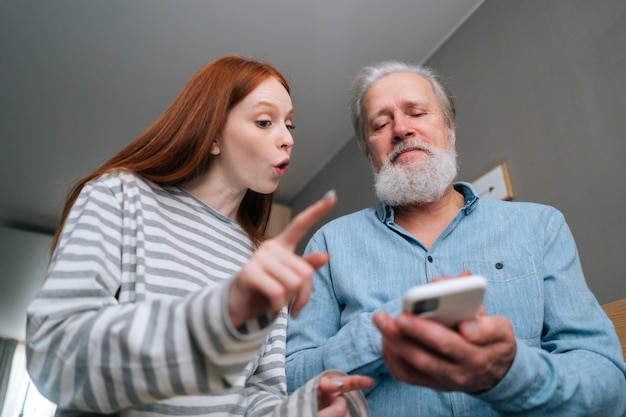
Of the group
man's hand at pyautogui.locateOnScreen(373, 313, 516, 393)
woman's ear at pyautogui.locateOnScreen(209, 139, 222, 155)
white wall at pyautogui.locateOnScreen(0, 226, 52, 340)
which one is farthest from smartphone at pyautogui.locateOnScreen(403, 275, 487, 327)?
white wall at pyautogui.locateOnScreen(0, 226, 52, 340)

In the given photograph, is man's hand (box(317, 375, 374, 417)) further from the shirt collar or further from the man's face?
the man's face

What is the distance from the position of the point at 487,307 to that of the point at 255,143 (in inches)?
20.9

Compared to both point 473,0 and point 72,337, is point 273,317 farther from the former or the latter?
point 473,0

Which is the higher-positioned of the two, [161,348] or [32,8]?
[32,8]

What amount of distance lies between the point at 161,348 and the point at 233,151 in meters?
0.51

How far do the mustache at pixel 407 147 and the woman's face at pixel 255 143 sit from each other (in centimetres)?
37

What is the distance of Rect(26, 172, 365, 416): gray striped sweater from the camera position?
48cm

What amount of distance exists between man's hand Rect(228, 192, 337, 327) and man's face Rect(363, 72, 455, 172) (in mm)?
785

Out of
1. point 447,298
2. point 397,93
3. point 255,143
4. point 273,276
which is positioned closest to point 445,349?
point 447,298

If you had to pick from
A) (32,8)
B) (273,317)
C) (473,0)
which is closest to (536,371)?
(273,317)

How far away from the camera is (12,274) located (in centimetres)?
461

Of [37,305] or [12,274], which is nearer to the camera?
[37,305]

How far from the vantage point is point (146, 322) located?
19.3 inches

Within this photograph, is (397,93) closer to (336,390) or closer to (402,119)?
(402,119)
